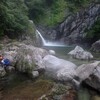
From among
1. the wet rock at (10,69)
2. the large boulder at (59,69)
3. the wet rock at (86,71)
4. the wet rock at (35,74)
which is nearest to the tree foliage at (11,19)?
the wet rock at (10,69)

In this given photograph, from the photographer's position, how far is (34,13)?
4375 centimetres

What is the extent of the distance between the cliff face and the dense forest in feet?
4.39

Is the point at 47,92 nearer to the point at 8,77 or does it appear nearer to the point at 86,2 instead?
the point at 8,77

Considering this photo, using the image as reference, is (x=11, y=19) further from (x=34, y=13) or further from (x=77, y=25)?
(x=34, y=13)

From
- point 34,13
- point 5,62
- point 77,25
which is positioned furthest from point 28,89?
point 34,13

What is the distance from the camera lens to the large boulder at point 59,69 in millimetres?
13461

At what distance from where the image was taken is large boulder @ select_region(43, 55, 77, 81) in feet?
44.2

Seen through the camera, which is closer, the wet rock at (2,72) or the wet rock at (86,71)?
the wet rock at (86,71)

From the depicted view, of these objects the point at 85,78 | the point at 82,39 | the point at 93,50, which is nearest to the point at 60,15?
the point at 82,39

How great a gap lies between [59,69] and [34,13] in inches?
1178

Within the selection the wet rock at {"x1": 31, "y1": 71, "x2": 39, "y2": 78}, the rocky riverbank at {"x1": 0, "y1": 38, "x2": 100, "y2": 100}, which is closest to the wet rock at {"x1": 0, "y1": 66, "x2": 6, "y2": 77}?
the rocky riverbank at {"x1": 0, "y1": 38, "x2": 100, "y2": 100}

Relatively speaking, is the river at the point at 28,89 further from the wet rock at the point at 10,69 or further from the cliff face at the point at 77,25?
the cliff face at the point at 77,25

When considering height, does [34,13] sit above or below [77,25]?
above

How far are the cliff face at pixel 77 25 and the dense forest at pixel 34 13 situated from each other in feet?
4.39
